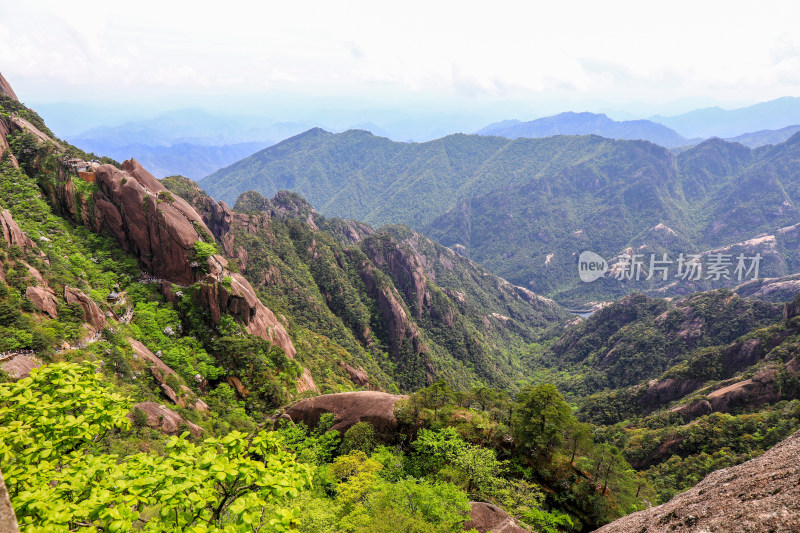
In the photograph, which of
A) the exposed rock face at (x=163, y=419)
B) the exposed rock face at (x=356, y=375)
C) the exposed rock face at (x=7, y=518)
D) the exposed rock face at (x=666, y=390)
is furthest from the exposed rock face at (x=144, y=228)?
the exposed rock face at (x=666, y=390)

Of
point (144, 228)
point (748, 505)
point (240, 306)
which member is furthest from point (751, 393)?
point (144, 228)

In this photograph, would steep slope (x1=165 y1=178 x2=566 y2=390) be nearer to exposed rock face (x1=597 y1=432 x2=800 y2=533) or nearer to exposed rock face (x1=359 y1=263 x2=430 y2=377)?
exposed rock face (x1=359 y1=263 x2=430 y2=377)

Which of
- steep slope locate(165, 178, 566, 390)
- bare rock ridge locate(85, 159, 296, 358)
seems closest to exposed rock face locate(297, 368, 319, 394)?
bare rock ridge locate(85, 159, 296, 358)

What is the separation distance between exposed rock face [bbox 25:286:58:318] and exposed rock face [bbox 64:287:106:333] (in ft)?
4.65

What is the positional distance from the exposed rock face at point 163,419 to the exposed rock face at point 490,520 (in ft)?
89.0

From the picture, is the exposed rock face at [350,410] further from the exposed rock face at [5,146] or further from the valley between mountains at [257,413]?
the exposed rock face at [5,146]

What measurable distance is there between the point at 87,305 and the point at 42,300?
3.64 m

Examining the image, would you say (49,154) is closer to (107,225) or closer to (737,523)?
(107,225)

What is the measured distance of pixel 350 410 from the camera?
125 feet

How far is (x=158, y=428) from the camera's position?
3194cm

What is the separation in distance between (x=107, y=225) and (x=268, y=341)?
2995 cm

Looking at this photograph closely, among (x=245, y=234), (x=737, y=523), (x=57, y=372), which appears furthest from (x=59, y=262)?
(x=245, y=234)

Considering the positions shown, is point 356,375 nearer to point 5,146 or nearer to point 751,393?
point 5,146

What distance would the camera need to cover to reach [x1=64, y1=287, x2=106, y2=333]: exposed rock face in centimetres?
3709
